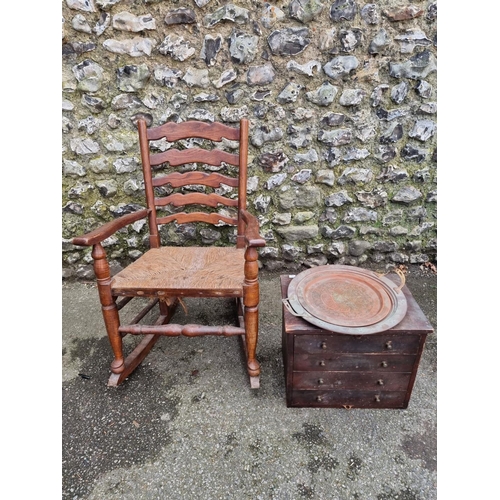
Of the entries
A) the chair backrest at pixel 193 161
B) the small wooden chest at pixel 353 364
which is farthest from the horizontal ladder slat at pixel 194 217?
the small wooden chest at pixel 353 364

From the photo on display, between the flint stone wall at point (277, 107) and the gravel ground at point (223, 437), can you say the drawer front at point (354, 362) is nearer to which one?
the gravel ground at point (223, 437)

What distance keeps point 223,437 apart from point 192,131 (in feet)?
5.11

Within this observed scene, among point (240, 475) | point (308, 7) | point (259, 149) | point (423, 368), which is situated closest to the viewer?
point (240, 475)

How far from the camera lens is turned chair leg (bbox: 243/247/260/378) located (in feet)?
4.50

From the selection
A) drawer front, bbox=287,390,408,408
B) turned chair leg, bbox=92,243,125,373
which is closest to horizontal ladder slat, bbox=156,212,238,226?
turned chair leg, bbox=92,243,125,373

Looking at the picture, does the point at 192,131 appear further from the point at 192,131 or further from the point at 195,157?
the point at 195,157

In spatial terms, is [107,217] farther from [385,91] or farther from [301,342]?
[385,91]

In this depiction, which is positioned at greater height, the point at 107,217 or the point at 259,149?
the point at 259,149

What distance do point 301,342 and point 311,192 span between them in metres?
1.32

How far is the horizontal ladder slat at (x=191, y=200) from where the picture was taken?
190 centimetres

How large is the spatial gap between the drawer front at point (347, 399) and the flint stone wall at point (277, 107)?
124 cm

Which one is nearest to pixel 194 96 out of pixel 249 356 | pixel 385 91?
pixel 385 91

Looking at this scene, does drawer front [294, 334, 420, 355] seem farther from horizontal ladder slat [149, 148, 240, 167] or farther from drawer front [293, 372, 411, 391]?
horizontal ladder slat [149, 148, 240, 167]

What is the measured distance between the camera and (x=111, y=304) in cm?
146
